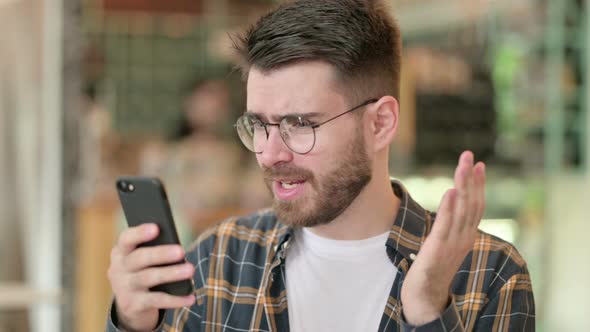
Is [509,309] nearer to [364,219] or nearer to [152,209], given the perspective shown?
[364,219]

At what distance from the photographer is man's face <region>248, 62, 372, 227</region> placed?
5.39 feet

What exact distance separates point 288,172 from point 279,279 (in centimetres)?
22

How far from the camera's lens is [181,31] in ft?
23.6

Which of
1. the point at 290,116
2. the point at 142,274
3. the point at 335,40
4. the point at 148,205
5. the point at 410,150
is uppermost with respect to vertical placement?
the point at 335,40

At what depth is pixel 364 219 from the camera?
1.72 meters

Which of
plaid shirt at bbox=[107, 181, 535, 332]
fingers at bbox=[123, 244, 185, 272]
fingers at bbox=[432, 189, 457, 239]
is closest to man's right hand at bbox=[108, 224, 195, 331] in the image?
fingers at bbox=[123, 244, 185, 272]

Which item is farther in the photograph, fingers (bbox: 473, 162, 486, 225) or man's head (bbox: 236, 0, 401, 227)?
man's head (bbox: 236, 0, 401, 227)

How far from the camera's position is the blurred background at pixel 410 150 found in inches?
146

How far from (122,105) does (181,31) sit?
0.85 metres

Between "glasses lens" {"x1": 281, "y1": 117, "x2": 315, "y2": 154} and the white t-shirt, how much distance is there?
203mm

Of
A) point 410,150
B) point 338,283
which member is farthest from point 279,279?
point 410,150

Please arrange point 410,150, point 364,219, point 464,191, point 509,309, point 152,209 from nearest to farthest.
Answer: point 464,191 < point 152,209 < point 509,309 < point 364,219 < point 410,150

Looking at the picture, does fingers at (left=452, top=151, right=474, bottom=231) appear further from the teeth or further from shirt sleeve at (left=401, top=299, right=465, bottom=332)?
the teeth

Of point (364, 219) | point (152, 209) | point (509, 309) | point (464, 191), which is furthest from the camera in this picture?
point (364, 219)
